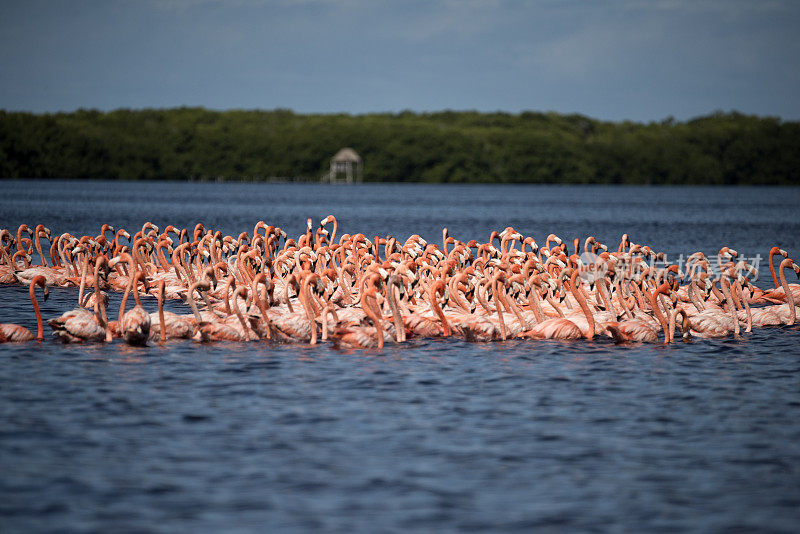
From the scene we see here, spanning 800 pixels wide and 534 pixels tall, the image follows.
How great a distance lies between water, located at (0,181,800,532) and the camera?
32.6 feet

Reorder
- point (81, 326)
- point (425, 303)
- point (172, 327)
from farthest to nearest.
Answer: point (425, 303) < point (172, 327) < point (81, 326)

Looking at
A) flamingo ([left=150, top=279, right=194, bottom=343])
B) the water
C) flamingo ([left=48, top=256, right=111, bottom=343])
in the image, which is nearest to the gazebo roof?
the water

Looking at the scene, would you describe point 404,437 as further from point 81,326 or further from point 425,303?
point 425,303

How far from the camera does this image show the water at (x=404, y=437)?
9922 millimetres

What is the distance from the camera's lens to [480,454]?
11.8 meters

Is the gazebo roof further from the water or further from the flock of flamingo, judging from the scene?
the water

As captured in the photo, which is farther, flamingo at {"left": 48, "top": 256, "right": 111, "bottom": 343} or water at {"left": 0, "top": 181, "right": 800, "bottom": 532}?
flamingo at {"left": 48, "top": 256, "right": 111, "bottom": 343}

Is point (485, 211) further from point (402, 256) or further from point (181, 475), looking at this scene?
point (181, 475)

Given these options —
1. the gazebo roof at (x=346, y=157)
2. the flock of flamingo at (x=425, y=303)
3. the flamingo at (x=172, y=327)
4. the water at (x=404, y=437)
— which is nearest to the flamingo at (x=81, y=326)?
the flock of flamingo at (x=425, y=303)

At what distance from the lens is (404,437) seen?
12430 mm

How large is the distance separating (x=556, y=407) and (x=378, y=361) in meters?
4.00

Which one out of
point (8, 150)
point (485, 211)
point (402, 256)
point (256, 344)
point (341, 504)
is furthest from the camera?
point (8, 150)

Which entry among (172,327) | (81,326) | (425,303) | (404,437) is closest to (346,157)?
(425,303)

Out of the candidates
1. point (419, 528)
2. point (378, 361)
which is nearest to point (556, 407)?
point (378, 361)
